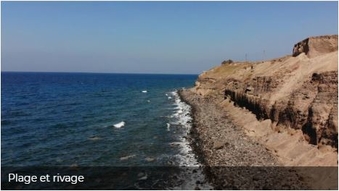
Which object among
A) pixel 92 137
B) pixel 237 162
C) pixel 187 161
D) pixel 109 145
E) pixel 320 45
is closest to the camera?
pixel 237 162

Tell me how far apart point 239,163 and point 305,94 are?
1116 centimetres

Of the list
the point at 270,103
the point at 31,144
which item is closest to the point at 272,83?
the point at 270,103

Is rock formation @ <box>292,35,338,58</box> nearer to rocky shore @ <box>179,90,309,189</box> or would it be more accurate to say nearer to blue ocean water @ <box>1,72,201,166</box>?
rocky shore @ <box>179,90,309,189</box>

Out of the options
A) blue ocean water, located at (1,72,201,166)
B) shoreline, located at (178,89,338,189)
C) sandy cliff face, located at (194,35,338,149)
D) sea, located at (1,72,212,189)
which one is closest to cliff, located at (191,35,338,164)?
sandy cliff face, located at (194,35,338,149)

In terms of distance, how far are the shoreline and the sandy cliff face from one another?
4027 mm

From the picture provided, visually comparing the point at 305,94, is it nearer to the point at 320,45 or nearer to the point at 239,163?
the point at 239,163

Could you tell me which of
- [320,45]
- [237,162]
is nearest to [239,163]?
[237,162]

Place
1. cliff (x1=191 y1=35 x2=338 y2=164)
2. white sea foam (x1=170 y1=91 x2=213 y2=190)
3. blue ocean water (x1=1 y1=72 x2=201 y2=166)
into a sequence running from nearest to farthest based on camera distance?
white sea foam (x1=170 y1=91 x2=213 y2=190)
cliff (x1=191 y1=35 x2=338 y2=164)
blue ocean water (x1=1 y1=72 x2=201 y2=166)

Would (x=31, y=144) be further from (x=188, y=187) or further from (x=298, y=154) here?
(x=298, y=154)

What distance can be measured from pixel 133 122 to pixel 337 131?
1459 inches

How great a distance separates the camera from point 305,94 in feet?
128

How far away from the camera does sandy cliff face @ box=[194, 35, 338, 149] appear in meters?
33.6

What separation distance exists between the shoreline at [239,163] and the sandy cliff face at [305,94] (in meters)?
4.03

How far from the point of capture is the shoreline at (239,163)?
29516mm
